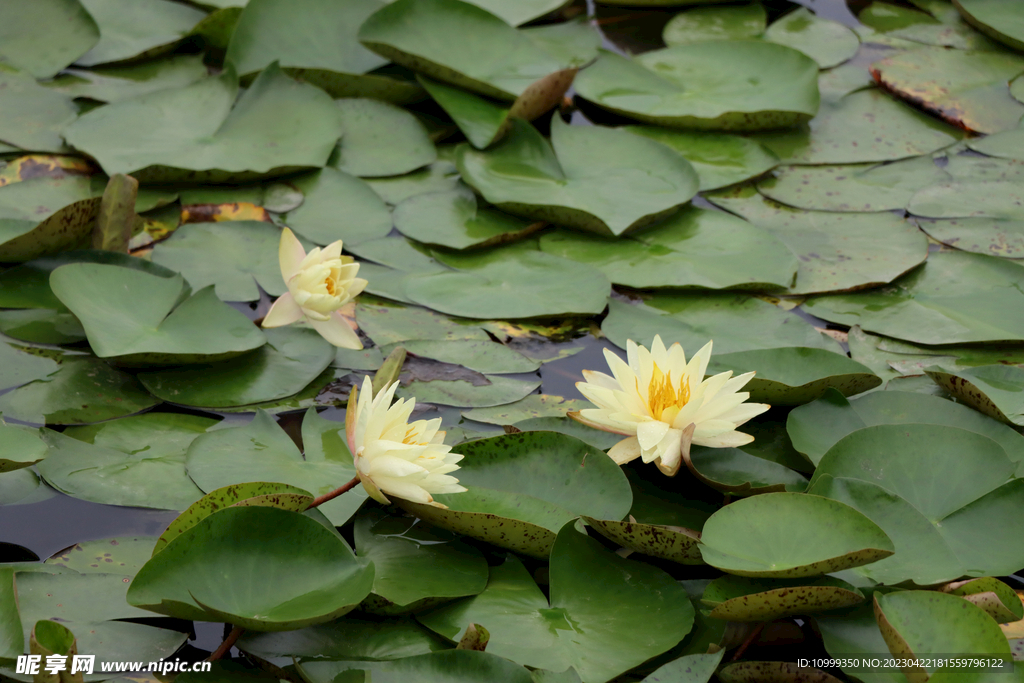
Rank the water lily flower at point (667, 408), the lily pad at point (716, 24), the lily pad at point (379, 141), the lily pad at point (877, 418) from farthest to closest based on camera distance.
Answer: the lily pad at point (716, 24), the lily pad at point (379, 141), the lily pad at point (877, 418), the water lily flower at point (667, 408)

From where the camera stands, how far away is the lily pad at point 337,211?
2113 millimetres

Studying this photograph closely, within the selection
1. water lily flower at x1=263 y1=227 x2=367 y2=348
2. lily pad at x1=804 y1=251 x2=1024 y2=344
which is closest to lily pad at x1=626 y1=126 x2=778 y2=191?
lily pad at x1=804 y1=251 x2=1024 y2=344

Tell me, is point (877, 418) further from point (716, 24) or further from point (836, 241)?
point (716, 24)

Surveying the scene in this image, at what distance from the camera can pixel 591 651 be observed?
1207mm

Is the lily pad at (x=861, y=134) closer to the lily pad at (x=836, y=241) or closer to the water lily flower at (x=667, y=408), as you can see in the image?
the lily pad at (x=836, y=241)

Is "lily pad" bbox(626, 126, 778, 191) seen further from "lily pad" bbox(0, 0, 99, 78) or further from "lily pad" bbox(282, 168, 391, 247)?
"lily pad" bbox(0, 0, 99, 78)

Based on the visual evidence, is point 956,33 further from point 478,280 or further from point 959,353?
point 478,280

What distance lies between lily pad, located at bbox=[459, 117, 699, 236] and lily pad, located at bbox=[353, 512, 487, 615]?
1.03 meters

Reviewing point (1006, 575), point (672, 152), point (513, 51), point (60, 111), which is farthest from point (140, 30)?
point (1006, 575)

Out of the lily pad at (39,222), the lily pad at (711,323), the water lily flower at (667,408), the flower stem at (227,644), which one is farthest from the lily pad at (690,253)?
the flower stem at (227,644)

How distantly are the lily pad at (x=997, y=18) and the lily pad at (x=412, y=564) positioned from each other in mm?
2854

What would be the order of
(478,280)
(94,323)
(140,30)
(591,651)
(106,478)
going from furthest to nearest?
(140,30) → (478,280) → (94,323) → (106,478) → (591,651)

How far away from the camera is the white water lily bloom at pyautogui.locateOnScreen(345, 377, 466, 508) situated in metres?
1.22

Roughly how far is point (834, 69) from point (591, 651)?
2465 millimetres
